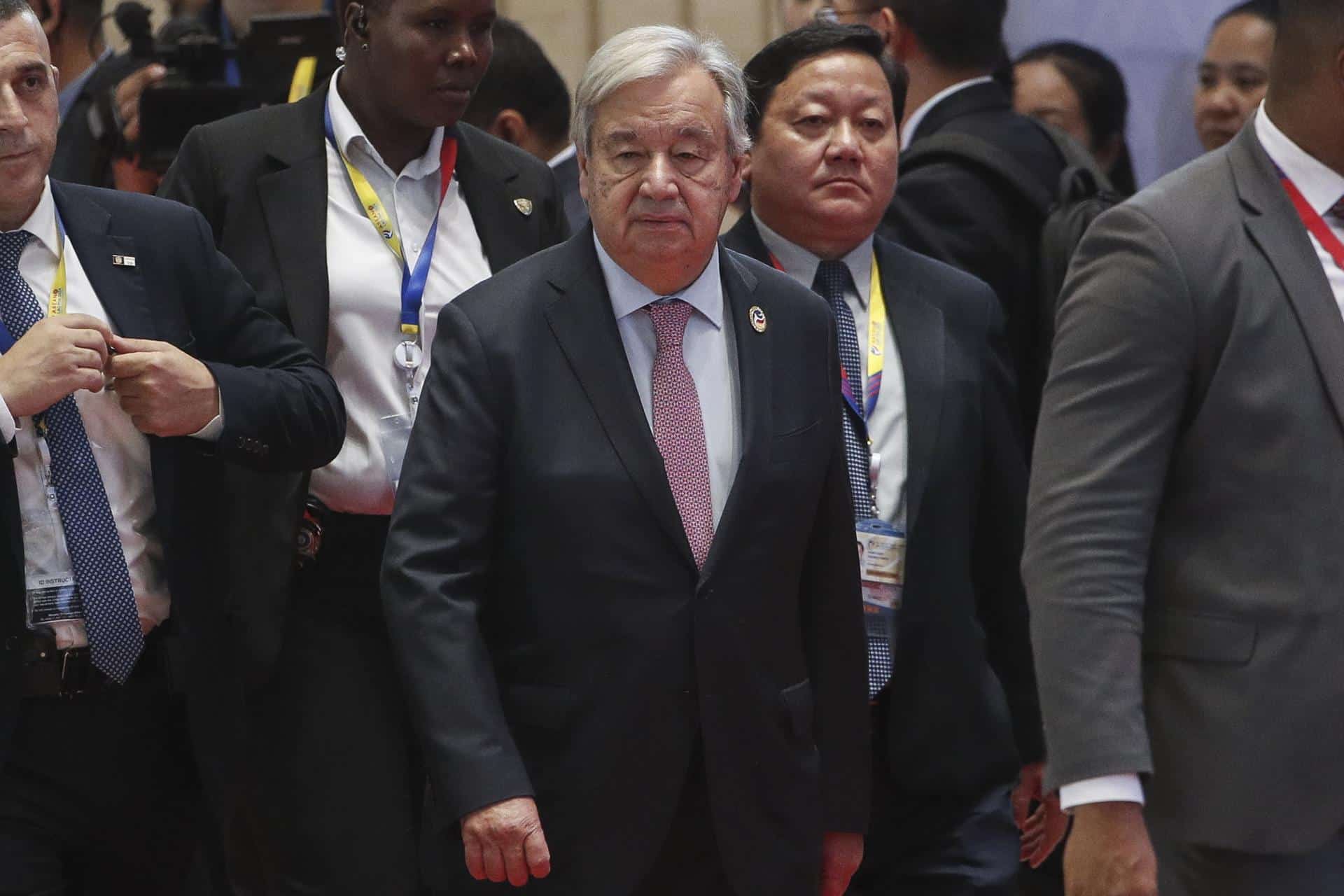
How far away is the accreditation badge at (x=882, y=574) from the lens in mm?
3760

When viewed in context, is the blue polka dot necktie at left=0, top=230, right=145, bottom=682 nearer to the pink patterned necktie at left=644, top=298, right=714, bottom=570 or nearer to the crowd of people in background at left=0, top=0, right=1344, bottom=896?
the crowd of people in background at left=0, top=0, right=1344, bottom=896

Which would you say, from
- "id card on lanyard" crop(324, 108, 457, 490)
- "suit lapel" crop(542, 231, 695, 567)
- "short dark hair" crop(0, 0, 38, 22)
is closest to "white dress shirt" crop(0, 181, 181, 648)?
"short dark hair" crop(0, 0, 38, 22)

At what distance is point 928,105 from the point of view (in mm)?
5277

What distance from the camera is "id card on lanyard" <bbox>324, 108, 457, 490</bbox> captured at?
3.67 metres

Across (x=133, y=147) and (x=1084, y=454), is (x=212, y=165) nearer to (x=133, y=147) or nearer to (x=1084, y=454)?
(x=133, y=147)

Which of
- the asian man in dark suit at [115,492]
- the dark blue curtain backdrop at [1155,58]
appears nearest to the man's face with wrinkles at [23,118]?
the asian man in dark suit at [115,492]

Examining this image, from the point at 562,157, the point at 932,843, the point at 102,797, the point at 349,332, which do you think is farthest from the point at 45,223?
the point at 562,157

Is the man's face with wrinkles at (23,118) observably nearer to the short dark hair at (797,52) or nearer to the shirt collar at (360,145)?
the shirt collar at (360,145)

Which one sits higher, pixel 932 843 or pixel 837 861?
pixel 837 861

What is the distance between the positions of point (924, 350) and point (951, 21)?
5.60ft

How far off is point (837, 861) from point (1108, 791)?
2.50 feet

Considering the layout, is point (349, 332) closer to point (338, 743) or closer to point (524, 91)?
point (338, 743)

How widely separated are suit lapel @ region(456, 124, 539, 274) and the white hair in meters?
0.54

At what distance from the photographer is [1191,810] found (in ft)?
9.07
